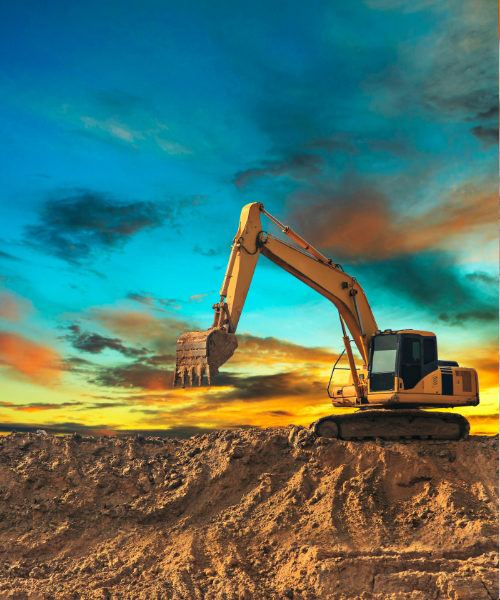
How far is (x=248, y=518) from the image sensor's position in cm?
836

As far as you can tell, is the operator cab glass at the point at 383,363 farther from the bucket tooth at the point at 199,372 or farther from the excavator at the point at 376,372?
the bucket tooth at the point at 199,372

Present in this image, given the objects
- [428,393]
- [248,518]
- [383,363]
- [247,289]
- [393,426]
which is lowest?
[248,518]

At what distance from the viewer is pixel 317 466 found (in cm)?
927

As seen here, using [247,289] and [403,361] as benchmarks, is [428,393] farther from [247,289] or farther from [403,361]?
[247,289]

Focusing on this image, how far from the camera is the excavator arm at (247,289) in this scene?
29.5ft

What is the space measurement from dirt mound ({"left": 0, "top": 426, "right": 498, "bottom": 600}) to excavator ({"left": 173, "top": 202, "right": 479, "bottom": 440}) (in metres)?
0.65

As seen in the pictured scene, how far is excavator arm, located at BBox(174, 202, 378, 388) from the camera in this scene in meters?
8.98

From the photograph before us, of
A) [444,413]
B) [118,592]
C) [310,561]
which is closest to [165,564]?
[118,592]

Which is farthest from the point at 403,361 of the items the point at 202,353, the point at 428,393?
the point at 202,353

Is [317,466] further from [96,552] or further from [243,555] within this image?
[96,552]

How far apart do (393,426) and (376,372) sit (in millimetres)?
1199

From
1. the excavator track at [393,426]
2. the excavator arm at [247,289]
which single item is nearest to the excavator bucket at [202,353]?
the excavator arm at [247,289]

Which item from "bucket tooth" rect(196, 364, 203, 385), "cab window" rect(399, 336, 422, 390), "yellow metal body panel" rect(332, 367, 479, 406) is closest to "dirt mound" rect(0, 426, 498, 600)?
"yellow metal body panel" rect(332, 367, 479, 406)

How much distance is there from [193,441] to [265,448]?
2.17 m
